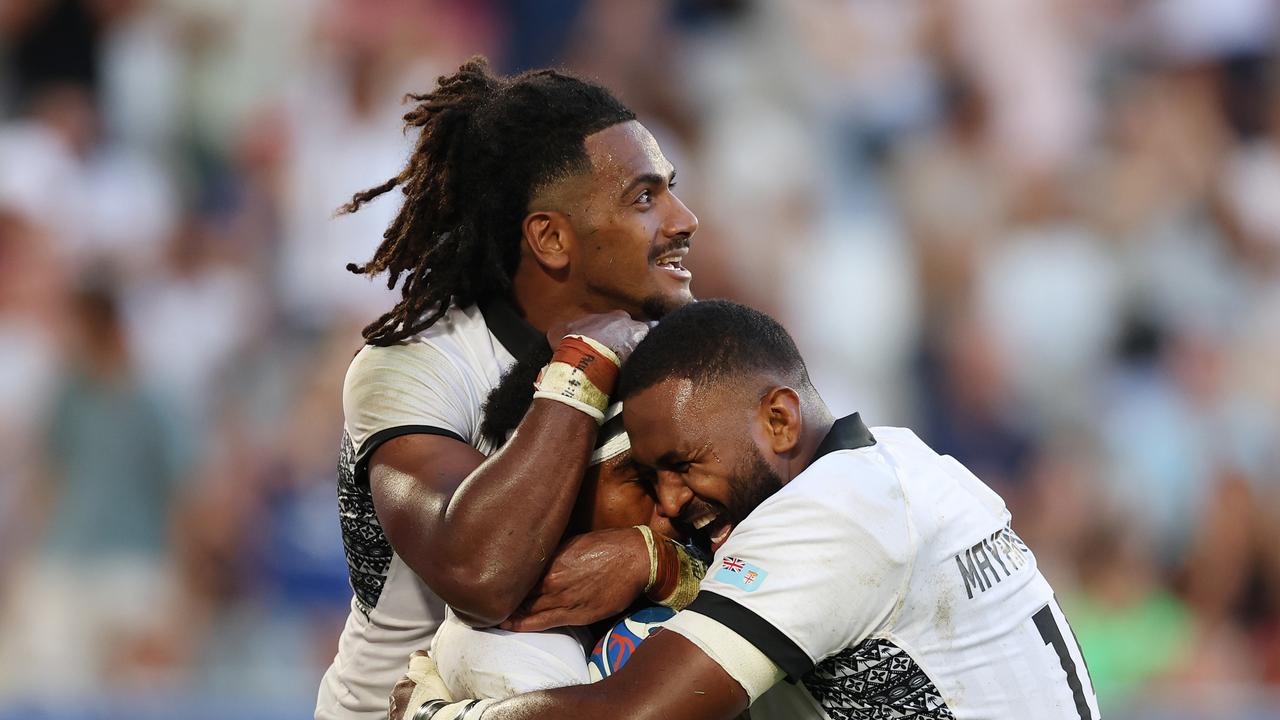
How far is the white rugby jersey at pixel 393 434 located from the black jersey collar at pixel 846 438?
2.70 ft

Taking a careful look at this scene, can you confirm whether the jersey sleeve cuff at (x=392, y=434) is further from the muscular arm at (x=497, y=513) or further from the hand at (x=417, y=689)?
the hand at (x=417, y=689)

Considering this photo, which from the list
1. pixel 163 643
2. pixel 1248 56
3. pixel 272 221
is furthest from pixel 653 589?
pixel 1248 56

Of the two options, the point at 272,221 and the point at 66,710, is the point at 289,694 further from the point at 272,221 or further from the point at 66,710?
the point at 272,221

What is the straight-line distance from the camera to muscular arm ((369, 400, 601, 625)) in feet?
11.1

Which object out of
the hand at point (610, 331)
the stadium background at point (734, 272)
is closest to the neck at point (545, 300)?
the hand at point (610, 331)

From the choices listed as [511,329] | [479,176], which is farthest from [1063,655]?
[479,176]

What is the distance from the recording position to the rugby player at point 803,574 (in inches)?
124

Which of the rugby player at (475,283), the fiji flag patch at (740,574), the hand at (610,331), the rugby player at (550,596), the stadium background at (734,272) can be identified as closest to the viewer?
the fiji flag patch at (740,574)

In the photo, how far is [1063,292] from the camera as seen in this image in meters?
9.23

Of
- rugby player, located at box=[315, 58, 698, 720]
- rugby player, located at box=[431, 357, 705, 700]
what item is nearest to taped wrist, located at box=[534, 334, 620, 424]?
rugby player, located at box=[315, 58, 698, 720]

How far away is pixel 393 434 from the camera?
3709mm

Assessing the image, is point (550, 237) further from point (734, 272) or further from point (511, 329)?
point (734, 272)

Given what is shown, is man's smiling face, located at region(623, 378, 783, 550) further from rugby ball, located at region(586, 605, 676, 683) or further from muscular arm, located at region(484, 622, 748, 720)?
muscular arm, located at region(484, 622, 748, 720)

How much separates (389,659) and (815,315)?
535 centimetres
